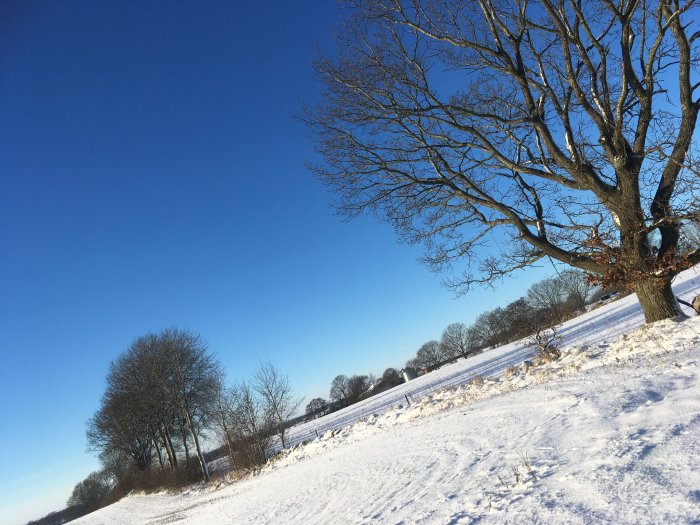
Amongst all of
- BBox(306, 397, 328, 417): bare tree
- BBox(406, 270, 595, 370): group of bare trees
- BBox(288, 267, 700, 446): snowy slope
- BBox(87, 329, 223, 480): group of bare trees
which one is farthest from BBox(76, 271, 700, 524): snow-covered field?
BBox(306, 397, 328, 417): bare tree

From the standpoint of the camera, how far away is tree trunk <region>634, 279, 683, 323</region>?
9.24 meters

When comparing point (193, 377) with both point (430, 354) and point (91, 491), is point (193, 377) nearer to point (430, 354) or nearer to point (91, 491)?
point (91, 491)

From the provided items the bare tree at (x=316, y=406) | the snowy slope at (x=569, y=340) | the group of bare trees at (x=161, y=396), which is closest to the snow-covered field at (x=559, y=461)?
the snowy slope at (x=569, y=340)

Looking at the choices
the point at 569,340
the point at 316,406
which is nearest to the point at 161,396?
the point at 569,340

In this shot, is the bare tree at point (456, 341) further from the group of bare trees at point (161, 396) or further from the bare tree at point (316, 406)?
the group of bare trees at point (161, 396)

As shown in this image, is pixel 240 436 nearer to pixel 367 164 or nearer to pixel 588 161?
pixel 367 164

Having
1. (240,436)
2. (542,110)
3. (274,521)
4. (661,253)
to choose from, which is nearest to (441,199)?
(542,110)

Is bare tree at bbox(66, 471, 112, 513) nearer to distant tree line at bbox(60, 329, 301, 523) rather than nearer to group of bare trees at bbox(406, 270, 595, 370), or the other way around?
distant tree line at bbox(60, 329, 301, 523)

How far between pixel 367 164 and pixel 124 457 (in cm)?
5473

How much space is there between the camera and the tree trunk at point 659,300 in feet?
30.3

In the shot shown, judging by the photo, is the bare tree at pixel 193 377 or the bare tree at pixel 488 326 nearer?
the bare tree at pixel 193 377

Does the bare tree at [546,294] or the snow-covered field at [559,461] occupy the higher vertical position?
the bare tree at [546,294]

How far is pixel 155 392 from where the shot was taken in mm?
37406

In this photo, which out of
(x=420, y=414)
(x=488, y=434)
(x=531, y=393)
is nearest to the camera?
(x=488, y=434)
